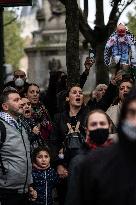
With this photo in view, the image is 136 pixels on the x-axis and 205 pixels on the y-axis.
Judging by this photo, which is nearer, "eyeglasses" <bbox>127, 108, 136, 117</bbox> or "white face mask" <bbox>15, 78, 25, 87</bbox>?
"eyeglasses" <bbox>127, 108, 136, 117</bbox>

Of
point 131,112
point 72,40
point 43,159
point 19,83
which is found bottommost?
point 43,159

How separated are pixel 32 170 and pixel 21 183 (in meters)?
0.55

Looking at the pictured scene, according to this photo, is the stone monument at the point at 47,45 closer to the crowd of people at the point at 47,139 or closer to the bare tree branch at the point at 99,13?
the bare tree branch at the point at 99,13

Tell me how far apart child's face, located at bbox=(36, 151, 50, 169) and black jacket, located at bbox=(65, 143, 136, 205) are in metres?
4.00

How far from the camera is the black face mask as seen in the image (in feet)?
17.6

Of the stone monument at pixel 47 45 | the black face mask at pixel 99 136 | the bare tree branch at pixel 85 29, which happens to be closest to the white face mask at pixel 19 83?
the bare tree branch at pixel 85 29

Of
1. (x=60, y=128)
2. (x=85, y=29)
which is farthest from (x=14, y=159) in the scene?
(x=85, y=29)

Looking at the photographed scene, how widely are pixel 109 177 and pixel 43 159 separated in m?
4.25

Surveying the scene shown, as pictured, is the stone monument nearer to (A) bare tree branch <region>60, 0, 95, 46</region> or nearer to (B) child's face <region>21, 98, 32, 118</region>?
(A) bare tree branch <region>60, 0, 95, 46</region>

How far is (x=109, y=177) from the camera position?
12.7 feet

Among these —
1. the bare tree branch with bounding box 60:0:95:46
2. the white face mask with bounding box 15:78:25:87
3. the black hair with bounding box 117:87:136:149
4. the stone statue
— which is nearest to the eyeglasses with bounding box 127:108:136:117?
the black hair with bounding box 117:87:136:149

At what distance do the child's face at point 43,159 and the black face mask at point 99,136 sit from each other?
270 centimetres

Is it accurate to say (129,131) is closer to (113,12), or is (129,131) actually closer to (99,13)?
(113,12)

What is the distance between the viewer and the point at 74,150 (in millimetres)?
7691
